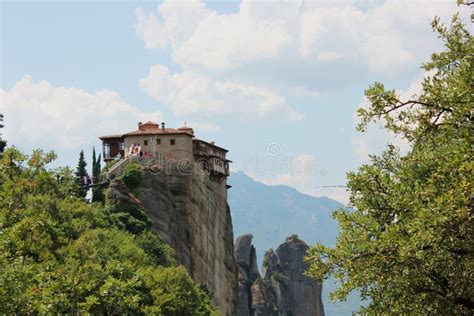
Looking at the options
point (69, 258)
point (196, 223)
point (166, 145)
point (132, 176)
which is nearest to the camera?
point (69, 258)

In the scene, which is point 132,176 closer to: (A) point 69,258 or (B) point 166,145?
(B) point 166,145

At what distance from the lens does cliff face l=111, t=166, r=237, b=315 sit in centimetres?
7656

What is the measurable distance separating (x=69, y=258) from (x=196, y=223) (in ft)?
115

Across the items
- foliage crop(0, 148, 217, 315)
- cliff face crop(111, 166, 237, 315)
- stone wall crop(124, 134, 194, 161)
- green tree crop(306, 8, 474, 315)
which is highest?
stone wall crop(124, 134, 194, 161)

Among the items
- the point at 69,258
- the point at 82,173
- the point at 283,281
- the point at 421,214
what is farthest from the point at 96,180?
the point at 283,281

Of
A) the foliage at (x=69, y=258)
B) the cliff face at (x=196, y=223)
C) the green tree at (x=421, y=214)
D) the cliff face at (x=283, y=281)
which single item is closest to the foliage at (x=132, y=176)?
the cliff face at (x=196, y=223)

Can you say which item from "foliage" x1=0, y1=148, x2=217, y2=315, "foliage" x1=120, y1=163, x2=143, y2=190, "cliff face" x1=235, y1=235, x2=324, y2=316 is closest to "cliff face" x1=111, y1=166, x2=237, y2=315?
"foliage" x1=120, y1=163, x2=143, y2=190

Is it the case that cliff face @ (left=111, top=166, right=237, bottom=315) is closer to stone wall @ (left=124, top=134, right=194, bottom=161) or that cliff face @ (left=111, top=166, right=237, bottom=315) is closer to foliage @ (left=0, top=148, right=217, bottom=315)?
stone wall @ (left=124, top=134, right=194, bottom=161)

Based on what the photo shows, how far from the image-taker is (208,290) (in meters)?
84.9

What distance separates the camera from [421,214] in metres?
13.6

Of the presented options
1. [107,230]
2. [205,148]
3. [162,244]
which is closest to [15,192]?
[107,230]

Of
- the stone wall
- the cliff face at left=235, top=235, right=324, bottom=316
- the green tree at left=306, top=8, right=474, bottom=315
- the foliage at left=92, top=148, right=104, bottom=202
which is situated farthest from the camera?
the cliff face at left=235, top=235, right=324, bottom=316

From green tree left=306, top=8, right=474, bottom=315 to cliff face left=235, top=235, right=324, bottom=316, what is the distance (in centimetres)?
12863

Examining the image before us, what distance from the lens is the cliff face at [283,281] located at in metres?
146
